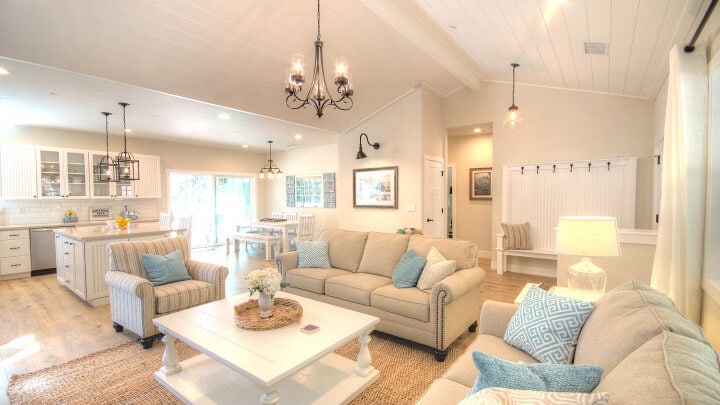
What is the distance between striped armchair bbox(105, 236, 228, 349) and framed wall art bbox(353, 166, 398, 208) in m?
3.04

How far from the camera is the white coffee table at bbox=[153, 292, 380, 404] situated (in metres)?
1.83

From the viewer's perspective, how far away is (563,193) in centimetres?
506

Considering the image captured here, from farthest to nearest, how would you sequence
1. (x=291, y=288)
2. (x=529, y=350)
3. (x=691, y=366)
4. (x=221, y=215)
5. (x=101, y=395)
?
1. (x=221, y=215)
2. (x=291, y=288)
3. (x=101, y=395)
4. (x=529, y=350)
5. (x=691, y=366)

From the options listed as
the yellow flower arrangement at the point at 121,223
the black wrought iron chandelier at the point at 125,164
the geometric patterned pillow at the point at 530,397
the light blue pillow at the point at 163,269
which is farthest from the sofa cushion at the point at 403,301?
the black wrought iron chandelier at the point at 125,164

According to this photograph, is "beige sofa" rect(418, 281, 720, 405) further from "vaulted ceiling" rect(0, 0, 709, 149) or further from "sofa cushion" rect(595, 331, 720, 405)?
"vaulted ceiling" rect(0, 0, 709, 149)

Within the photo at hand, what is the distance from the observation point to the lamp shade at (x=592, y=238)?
2127 mm

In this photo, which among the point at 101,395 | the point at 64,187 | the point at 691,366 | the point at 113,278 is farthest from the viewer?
the point at 64,187

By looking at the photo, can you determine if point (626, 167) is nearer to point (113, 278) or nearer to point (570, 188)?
point (570, 188)

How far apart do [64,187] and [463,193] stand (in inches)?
311

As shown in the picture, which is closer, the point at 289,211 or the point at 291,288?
the point at 291,288

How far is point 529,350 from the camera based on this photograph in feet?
5.69

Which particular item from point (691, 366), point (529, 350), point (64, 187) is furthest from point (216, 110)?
point (691, 366)

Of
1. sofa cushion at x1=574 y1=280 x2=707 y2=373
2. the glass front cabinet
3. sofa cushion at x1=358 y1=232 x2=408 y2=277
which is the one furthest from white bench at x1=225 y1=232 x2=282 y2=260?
sofa cushion at x1=574 y1=280 x2=707 y2=373

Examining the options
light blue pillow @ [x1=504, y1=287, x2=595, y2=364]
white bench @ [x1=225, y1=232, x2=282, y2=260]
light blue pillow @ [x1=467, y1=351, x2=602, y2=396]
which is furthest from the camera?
white bench @ [x1=225, y1=232, x2=282, y2=260]
